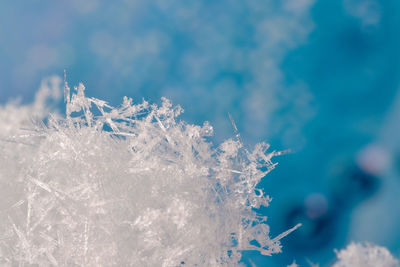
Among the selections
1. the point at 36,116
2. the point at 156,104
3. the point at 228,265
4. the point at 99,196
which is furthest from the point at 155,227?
the point at 36,116

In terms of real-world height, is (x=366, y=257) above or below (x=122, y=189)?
below

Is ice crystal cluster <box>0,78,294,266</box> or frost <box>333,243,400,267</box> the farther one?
ice crystal cluster <box>0,78,294,266</box>

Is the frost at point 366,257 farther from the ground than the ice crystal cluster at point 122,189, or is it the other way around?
the ice crystal cluster at point 122,189

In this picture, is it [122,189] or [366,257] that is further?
[122,189]

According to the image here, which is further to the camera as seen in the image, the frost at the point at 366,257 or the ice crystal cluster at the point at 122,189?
the ice crystal cluster at the point at 122,189
